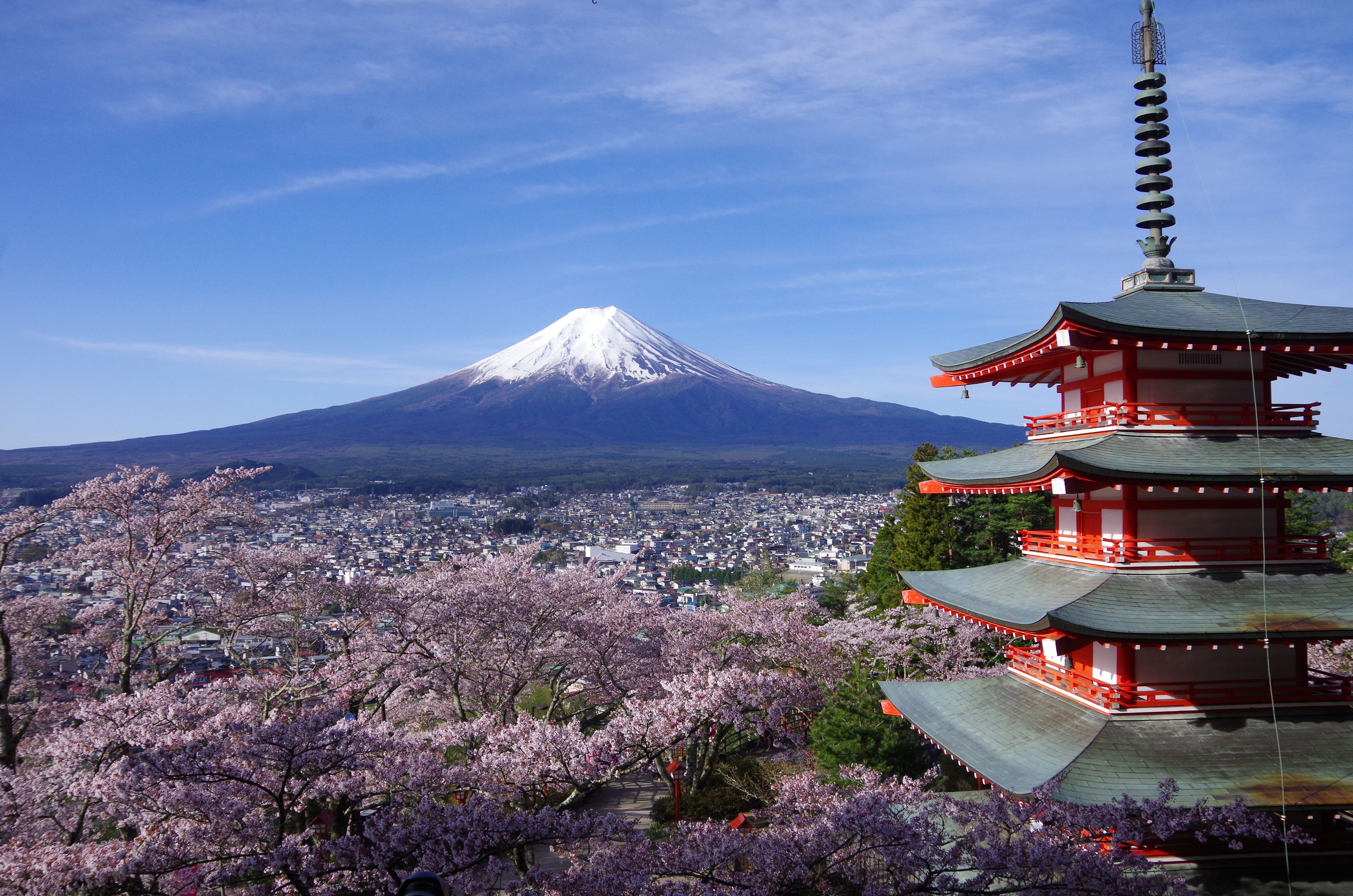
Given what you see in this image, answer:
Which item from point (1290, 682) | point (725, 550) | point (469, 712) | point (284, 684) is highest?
point (1290, 682)

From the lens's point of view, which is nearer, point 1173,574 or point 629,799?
point 1173,574

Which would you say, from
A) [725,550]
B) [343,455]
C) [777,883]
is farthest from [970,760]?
[343,455]

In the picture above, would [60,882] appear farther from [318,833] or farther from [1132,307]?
[1132,307]

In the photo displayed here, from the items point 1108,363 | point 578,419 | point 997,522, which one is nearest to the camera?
point 1108,363

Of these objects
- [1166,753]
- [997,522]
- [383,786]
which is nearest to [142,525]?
[383,786]

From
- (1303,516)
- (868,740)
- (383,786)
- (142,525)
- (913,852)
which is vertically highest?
(142,525)

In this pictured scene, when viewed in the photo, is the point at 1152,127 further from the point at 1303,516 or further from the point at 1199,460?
the point at 1303,516

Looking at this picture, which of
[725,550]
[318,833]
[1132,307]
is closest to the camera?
[1132,307]
